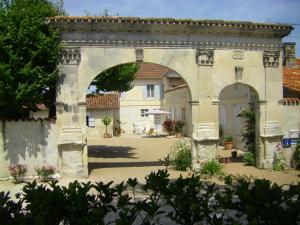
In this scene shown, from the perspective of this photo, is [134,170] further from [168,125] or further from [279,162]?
[168,125]

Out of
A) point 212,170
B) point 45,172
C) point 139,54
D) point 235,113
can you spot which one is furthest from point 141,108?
point 45,172

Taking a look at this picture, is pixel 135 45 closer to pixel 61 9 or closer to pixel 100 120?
pixel 61 9

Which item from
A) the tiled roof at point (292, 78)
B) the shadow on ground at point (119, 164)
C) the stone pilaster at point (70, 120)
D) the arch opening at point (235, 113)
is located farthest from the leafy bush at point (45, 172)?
the tiled roof at point (292, 78)

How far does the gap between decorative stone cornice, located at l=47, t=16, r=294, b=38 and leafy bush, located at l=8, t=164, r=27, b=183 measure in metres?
4.52

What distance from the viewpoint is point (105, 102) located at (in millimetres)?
35688

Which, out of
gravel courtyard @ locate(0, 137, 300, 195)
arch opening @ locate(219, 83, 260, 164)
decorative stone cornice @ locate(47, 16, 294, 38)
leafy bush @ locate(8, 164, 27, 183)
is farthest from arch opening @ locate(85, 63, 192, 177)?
leafy bush @ locate(8, 164, 27, 183)

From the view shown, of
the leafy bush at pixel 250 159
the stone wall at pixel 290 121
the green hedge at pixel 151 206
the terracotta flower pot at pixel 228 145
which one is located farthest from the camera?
the terracotta flower pot at pixel 228 145

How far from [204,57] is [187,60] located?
60cm

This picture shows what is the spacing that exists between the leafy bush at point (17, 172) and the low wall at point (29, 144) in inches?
8.3

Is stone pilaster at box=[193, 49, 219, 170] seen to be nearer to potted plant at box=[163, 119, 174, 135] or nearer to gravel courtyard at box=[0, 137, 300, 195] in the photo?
gravel courtyard at box=[0, 137, 300, 195]

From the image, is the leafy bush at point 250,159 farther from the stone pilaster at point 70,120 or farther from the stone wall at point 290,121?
the stone pilaster at point 70,120

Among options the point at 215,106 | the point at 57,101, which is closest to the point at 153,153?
the point at 215,106

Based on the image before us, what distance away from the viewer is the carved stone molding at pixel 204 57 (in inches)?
539

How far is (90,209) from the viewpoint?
437cm
